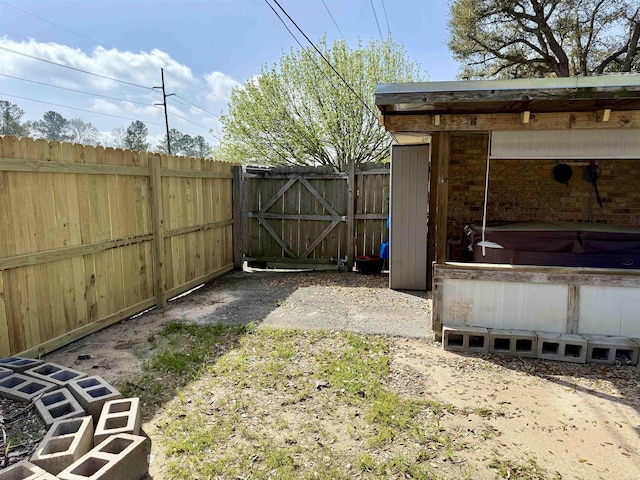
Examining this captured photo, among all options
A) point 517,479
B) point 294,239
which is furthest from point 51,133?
point 517,479

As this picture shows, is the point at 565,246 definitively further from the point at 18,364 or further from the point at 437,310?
the point at 18,364

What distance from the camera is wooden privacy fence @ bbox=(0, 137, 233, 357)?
11.4 feet

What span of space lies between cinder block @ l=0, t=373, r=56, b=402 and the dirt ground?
701 millimetres

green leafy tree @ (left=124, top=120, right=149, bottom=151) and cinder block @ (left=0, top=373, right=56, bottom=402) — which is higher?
green leafy tree @ (left=124, top=120, right=149, bottom=151)

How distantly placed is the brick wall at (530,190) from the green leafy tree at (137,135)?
146 feet

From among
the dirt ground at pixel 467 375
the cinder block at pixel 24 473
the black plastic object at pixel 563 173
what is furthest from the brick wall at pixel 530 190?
the cinder block at pixel 24 473

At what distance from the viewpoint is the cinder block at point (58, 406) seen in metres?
2.22

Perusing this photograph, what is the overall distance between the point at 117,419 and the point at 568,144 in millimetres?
4448

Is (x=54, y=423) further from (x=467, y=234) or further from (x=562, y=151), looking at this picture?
(x=467, y=234)

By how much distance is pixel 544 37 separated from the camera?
43.1 feet

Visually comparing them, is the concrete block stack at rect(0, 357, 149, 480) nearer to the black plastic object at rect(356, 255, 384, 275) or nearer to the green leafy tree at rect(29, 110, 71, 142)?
the black plastic object at rect(356, 255, 384, 275)

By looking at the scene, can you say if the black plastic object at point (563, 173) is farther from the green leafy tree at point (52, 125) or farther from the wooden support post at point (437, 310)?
the green leafy tree at point (52, 125)

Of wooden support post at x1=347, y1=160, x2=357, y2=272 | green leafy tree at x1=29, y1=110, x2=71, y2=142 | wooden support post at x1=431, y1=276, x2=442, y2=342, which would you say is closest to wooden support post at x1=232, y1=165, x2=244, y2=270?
→ wooden support post at x1=347, y1=160, x2=357, y2=272

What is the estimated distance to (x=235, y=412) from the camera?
2.86 metres
